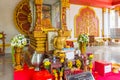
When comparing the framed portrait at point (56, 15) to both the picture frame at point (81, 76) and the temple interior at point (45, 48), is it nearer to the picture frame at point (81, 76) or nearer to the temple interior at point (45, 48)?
the temple interior at point (45, 48)

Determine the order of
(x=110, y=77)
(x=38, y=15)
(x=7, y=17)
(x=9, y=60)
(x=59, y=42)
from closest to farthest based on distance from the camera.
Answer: (x=110, y=77), (x=59, y=42), (x=38, y=15), (x=9, y=60), (x=7, y=17)

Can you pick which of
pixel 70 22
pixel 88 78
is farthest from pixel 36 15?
pixel 70 22

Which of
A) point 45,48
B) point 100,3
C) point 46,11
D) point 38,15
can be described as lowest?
point 45,48

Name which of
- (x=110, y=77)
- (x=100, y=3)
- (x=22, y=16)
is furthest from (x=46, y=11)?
(x=100, y=3)

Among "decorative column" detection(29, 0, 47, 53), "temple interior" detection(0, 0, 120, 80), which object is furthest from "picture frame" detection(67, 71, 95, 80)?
"decorative column" detection(29, 0, 47, 53)

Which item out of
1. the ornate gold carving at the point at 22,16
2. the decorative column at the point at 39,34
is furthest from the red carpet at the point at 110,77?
the ornate gold carving at the point at 22,16

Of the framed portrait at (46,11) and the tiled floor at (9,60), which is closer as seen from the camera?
the tiled floor at (9,60)

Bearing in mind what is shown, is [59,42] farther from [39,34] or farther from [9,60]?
[9,60]

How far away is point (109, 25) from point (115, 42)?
136cm

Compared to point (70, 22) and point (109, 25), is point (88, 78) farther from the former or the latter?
point (109, 25)

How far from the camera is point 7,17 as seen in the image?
611 cm

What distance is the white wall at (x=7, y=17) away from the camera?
6.04 metres

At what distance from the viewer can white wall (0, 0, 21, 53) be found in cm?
604

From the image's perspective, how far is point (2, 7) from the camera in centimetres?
602
